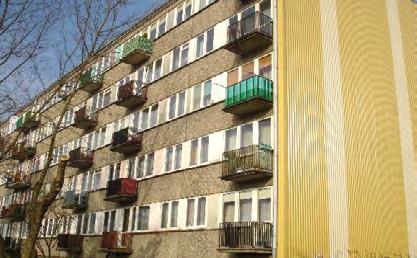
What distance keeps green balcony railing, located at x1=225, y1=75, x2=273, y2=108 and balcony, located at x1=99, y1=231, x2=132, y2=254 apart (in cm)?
1068

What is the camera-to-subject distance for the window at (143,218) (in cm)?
2778

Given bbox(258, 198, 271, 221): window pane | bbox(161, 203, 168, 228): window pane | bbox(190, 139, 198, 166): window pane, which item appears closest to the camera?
bbox(258, 198, 271, 221): window pane

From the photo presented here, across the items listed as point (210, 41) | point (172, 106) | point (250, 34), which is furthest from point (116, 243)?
point (250, 34)

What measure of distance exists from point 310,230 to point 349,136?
5.03 m

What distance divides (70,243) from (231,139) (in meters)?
16.2

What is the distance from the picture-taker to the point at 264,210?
20312mm

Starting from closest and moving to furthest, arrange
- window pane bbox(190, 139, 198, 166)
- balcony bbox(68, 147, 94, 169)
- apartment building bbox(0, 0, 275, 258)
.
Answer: apartment building bbox(0, 0, 275, 258) < window pane bbox(190, 139, 198, 166) < balcony bbox(68, 147, 94, 169)

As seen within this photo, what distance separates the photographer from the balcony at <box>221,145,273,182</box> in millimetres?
20270

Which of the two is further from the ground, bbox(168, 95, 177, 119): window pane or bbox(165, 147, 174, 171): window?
bbox(168, 95, 177, 119): window pane

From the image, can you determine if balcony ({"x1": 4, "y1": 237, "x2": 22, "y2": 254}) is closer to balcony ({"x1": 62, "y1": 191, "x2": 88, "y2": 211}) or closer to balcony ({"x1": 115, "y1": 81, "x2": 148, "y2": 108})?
balcony ({"x1": 62, "y1": 191, "x2": 88, "y2": 211})

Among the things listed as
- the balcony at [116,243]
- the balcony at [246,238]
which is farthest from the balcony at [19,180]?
the balcony at [246,238]

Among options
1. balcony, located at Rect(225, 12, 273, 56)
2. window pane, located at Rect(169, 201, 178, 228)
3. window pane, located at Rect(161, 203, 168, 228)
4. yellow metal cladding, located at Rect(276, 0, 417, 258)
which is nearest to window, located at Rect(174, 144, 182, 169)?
window pane, located at Rect(169, 201, 178, 228)

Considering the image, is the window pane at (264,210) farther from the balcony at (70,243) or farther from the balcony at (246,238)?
the balcony at (70,243)

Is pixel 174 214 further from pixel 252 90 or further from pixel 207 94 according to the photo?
pixel 252 90
